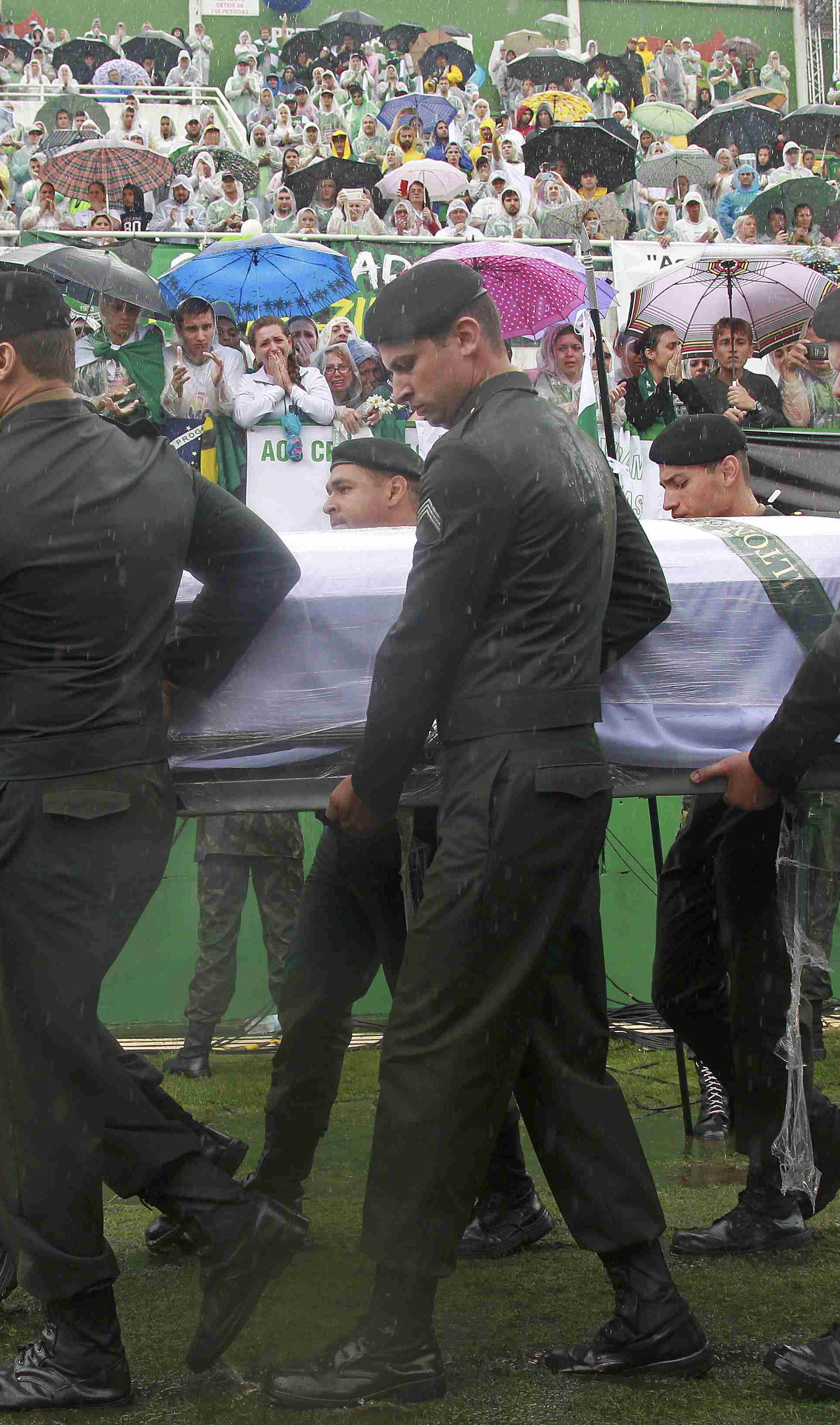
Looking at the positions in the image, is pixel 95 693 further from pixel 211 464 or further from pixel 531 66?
pixel 531 66

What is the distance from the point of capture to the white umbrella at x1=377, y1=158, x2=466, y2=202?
14430mm

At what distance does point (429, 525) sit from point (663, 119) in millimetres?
19343

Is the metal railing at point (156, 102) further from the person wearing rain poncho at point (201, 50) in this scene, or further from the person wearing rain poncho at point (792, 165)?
the person wearing rain poncho at point (792, 165)

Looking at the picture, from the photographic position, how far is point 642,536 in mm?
2725

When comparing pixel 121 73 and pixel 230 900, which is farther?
pixel 121 73

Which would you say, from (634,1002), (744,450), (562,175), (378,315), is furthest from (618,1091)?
(562,175)

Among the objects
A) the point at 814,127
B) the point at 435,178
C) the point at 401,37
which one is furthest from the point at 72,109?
the point at 814,127

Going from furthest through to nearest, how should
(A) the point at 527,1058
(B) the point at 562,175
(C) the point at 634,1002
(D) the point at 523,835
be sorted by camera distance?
1. (B) the point at 562,175
2. (C) the point at 634,1002
3. (A) the point at 527,1058
4. (D) the point at 523,835

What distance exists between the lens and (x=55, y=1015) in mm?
2324

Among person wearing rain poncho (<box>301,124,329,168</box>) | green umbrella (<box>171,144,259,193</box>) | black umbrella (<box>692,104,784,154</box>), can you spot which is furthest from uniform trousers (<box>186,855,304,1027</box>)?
black umbrella (<box>692,104,784,154</box>)

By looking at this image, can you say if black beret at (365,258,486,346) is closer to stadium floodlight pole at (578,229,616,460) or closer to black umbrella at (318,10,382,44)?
stadium floodlight pole at (578,229,616,460)

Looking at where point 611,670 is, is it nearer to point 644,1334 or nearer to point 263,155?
point 644,1334

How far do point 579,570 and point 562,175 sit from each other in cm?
1444

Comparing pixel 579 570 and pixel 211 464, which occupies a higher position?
pixel 579 570
